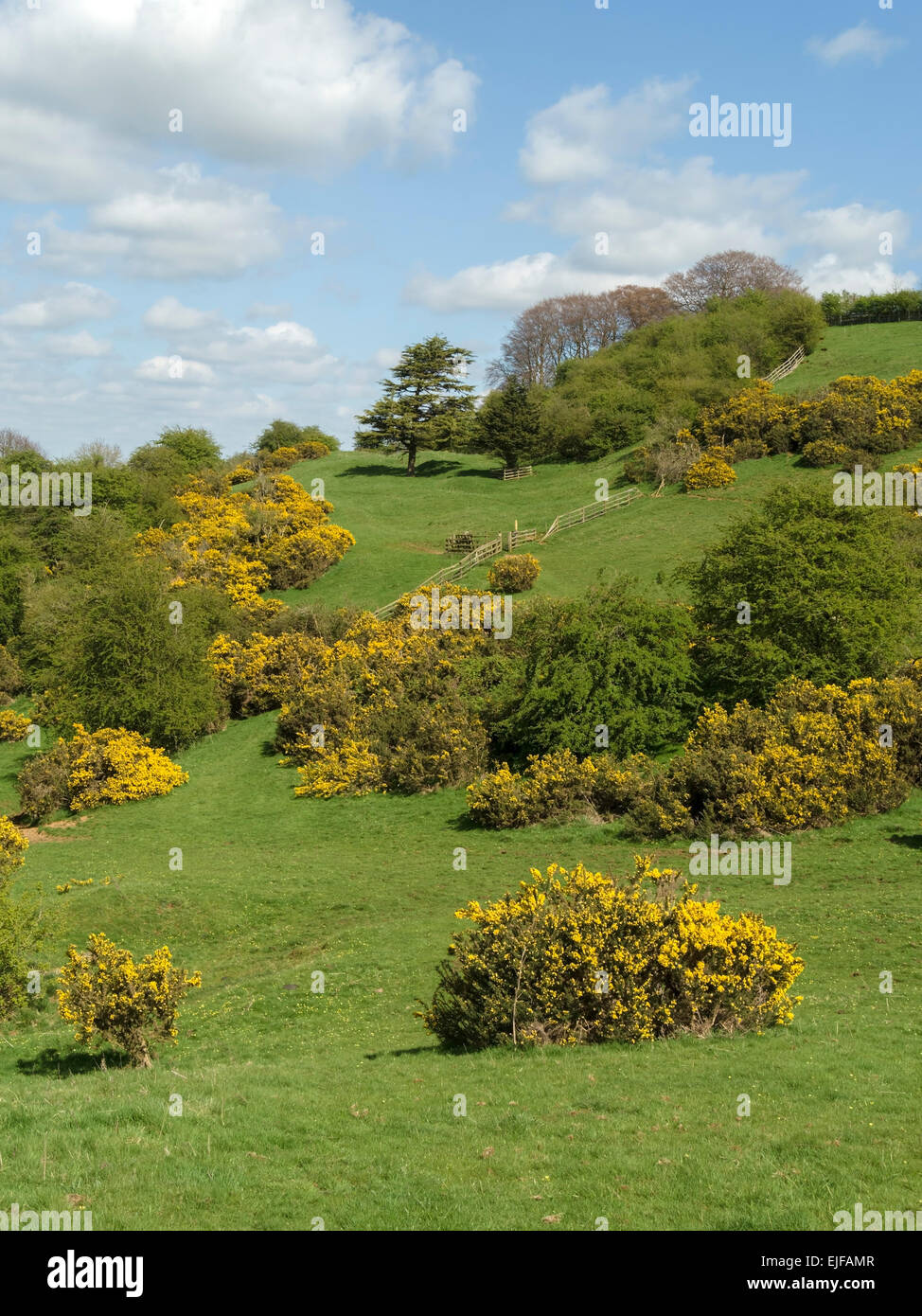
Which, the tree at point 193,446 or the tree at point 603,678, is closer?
the tree at point 603,678

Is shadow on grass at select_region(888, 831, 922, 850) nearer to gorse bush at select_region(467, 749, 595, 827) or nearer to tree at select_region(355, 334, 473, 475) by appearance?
gorse bush at select_region(467, 749, 595, 827)

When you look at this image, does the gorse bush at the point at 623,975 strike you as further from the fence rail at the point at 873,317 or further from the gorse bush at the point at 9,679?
the fence rail at the point at 873,317

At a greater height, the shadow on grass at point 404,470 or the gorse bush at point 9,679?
the shadow on grass at point 404,470

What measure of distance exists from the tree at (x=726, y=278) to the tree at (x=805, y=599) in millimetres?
89341

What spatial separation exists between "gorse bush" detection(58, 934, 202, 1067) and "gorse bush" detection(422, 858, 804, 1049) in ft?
14.5

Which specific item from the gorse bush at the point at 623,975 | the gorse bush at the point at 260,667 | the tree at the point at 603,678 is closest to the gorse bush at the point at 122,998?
the gorse bush at the point at 623,975

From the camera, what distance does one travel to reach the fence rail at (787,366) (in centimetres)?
8162

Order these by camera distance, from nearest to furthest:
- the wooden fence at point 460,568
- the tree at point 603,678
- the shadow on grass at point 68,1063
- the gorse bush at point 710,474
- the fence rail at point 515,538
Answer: the shadow on grass at point 68,1063, the tree at point 603,678, the wooden fence at point 460,568, the fence rail at point 515,538, the gorse bush at point 710,474

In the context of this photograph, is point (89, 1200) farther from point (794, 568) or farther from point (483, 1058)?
point (794, 568)

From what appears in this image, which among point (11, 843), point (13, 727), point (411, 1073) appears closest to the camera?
point (411, 1073)

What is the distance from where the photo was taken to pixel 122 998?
14047 millimetres

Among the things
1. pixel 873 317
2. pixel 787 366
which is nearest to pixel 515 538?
pixel 787 366

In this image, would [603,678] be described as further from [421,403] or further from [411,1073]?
[421,403]

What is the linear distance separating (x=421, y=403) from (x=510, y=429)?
27.4ft
